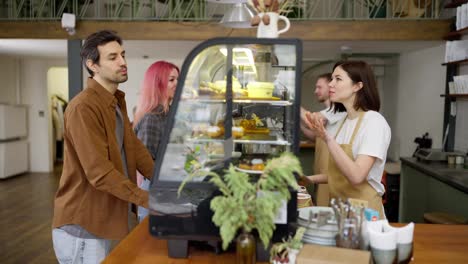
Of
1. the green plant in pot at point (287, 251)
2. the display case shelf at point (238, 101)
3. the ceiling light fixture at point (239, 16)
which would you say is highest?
the ceiling light fixture at point (239, 16)

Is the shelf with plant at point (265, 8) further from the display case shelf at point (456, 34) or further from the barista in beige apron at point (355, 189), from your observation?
the display case shelf at point (456, 34)

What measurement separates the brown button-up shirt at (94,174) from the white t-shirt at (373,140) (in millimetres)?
948

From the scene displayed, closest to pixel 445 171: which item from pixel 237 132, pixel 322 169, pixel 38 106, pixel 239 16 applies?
pixel 322 169

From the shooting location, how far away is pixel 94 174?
5.48 ft

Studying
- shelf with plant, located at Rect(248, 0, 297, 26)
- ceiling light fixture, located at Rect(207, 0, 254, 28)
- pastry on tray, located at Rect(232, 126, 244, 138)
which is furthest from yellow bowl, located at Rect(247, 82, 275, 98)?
ceiling light fixture, located at Rect(207, 0, 254, 28)

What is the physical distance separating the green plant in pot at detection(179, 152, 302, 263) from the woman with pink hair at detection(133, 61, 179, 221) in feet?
4.79

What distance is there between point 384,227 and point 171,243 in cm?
71

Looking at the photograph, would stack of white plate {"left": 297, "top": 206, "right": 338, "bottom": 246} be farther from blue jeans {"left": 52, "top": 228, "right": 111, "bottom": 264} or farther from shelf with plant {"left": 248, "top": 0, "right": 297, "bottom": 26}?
blue jeans {"left": 52, "top": 228, "right": 111, "bottom": 264}

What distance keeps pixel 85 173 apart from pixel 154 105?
1004 millimetres

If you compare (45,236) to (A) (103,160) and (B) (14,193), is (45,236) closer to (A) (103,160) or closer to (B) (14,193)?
(B) (14,193)

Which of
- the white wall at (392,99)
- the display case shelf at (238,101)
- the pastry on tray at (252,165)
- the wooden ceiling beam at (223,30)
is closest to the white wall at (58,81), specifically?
the wooden ceiling beam at (223,30)

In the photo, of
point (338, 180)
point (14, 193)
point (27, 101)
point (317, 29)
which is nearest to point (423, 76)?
point (317, 29)

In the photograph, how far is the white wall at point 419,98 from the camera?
6.24 meters

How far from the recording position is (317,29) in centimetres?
599
